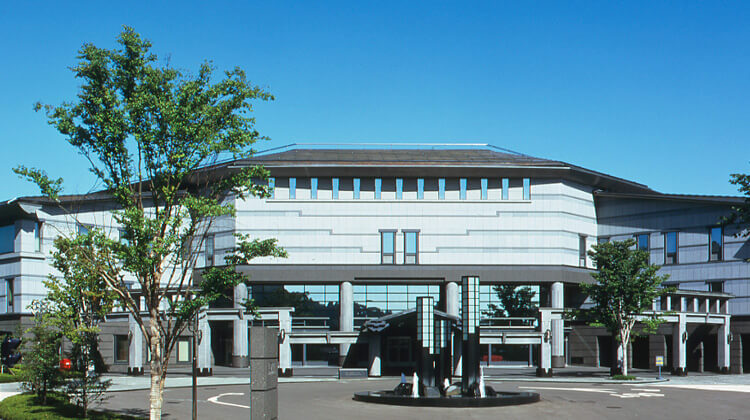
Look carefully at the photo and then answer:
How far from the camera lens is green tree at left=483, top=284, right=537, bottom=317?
62312 mm

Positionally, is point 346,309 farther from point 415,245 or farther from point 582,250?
point 582,250

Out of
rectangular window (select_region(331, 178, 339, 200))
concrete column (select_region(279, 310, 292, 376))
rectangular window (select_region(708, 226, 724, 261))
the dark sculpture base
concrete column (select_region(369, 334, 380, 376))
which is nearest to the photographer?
the dark sculpture base

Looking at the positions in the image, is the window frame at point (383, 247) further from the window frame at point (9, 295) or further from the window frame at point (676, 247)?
the window frame at point (9, 295)

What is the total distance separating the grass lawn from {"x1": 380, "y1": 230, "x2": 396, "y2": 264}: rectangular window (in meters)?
35.3

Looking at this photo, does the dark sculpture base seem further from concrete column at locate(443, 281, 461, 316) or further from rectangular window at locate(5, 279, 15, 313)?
rectangular window at locate(5, 279, 15, 313)

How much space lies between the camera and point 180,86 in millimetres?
22000

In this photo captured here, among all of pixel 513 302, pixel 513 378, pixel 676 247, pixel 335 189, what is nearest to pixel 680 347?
pixel 676 247

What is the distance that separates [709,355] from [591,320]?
12419 millimetres

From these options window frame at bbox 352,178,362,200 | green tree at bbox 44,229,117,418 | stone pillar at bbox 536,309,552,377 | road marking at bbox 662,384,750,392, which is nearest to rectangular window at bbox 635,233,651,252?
stone pillar at bbox 536,309,552,377

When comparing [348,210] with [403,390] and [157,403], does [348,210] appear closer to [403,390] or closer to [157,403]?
[403,390]

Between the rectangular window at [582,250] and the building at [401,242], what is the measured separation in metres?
0.59

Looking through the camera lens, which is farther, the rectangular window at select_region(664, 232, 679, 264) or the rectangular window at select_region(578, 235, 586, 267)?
the rectangular window at select_region(578, 235, 586, 267)

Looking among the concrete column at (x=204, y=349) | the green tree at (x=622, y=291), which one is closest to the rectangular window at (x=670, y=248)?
the green tree at (x=622, y=291)

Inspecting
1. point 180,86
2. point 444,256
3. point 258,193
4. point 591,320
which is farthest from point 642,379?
point 180,86
